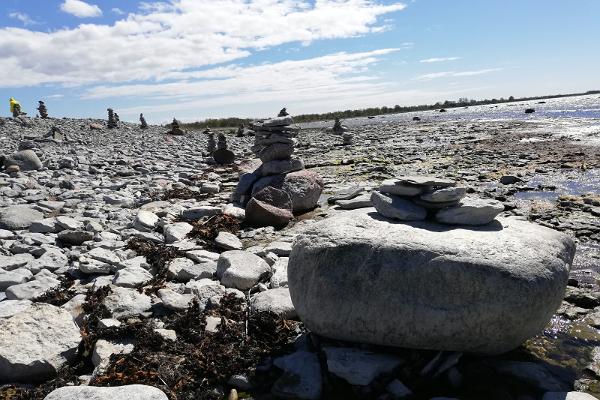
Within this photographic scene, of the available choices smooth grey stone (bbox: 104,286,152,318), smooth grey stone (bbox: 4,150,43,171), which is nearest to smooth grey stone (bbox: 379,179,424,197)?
smooth grey stone (bbox: 104,286,152,318)

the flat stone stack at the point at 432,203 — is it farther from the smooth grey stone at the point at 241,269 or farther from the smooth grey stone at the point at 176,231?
the smooth grey stone at the point at 176,231

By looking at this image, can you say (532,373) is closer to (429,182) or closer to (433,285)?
(433,285)

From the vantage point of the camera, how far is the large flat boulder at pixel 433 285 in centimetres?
465

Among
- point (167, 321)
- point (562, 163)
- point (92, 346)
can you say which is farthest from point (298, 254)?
point (562, 163)

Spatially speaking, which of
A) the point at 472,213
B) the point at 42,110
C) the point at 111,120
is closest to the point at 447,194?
the point at 472,213

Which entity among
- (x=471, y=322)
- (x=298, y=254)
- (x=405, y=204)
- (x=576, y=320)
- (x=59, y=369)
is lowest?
(x=576, y=320)

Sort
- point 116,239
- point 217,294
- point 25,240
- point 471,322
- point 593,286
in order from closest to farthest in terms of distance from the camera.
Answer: point 471,322
point 217,294
point 593,286
point 25,240
point 116,239

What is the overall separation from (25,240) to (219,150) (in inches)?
603

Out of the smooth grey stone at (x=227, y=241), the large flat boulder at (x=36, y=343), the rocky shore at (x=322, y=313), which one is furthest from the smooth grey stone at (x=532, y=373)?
the smooth grey stone at (x=227, y=241)

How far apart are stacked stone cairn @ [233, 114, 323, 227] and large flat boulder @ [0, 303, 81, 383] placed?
20.3 ft

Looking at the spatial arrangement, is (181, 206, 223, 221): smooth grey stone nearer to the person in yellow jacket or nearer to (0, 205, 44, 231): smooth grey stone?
(0, 205, 44, 231): smooth grey stone

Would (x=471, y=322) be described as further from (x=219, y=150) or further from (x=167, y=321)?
(x=219, y=150)

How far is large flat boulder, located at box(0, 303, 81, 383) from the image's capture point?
460 cm

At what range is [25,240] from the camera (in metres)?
8.29
